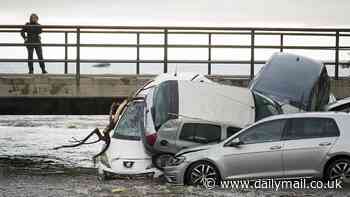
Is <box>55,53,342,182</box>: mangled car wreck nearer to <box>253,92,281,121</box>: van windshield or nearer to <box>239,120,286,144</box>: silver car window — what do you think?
<box>253,92,281,121</box>: van windshield

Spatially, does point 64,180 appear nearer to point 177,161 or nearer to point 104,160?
point 104,160

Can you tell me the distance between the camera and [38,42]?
19.4 metres

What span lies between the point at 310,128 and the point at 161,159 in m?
3.00

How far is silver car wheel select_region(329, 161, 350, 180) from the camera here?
13359 mm

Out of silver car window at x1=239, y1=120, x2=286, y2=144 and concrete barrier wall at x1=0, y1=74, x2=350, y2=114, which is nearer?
silver car window at x1=239, y1=120, x2=286, y2=144

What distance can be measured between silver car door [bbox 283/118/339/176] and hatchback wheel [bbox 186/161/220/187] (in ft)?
4.38

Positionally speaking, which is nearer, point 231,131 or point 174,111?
→ point 174,111

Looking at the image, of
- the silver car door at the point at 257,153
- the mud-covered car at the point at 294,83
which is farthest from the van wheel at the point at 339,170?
the mud-covered car at the point at 294,83

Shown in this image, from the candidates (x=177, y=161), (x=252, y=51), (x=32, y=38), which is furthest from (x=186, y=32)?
(x=177, y=161)

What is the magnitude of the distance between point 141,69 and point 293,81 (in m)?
5.02

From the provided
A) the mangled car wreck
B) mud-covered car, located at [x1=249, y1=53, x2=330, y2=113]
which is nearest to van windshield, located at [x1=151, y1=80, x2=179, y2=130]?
the mangled car wreck

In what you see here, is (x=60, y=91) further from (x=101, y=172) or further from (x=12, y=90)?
(x=101, y=172)

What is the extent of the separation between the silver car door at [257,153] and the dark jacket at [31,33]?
744 cm

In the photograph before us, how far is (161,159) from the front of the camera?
14.8m
